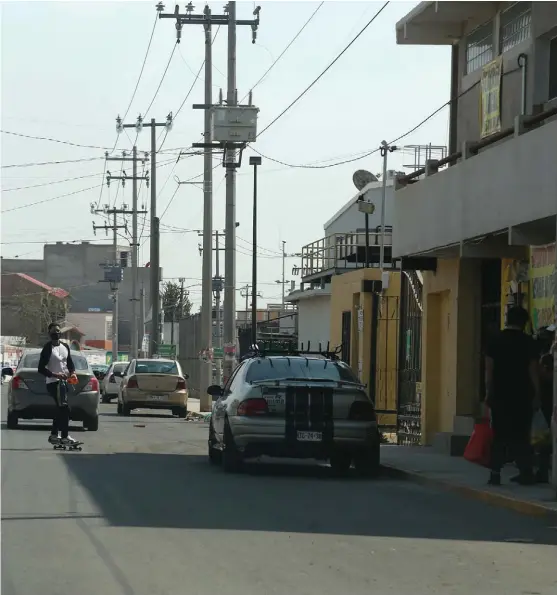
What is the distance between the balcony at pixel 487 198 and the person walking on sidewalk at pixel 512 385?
1.85 metres

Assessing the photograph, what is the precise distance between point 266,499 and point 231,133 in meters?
21.6

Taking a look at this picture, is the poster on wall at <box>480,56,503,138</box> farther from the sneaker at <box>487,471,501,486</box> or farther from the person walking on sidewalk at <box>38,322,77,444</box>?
the person walking on sidewalk at <box>38,322,77,444</box>

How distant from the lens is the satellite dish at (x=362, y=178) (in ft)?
183

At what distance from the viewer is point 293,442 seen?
53.6 feet

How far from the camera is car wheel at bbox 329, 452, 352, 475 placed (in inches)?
696

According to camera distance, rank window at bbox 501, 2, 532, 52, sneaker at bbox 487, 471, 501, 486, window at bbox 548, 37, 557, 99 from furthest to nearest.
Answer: window at bbox 501, 2, 532, 52, window at bbox 548, 37, 557, 99, sneaker at bbox 487, 471, 501, 486

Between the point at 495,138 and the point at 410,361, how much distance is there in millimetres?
8565

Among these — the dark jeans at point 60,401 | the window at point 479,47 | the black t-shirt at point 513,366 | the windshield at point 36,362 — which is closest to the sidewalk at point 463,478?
the black t-shirt at point 513,366

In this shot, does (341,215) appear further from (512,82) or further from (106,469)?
(106,469)

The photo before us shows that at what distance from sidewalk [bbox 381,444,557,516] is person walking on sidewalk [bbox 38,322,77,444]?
485cm

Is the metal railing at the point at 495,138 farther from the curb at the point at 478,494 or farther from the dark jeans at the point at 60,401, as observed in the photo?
the dark jeans at the point at 60,401

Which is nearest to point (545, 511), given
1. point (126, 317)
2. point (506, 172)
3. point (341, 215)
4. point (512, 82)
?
point (506, 172)

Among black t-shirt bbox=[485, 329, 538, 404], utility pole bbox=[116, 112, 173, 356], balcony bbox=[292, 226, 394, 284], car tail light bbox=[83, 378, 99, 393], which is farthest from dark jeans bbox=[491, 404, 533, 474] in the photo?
utility pole bbox=[116, 112, 173, 356]

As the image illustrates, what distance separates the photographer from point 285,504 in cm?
1300
